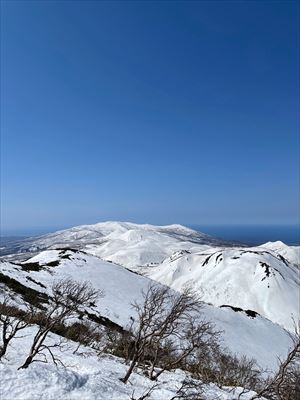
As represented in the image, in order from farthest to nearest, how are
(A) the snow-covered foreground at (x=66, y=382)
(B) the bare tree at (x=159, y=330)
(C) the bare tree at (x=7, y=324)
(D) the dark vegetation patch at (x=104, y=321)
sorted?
(D) the dark vegetation patch at (x=104, y=321) → (B) the bare tree at (x=159, y=330) → (C) the bare tree at (x=7, y=324) → (A) the snow-covered foreground at (x=66, y=382)

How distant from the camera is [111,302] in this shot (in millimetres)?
46281

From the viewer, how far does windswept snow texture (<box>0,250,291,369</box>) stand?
143 ft

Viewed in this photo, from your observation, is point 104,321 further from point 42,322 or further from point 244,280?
point 244,280

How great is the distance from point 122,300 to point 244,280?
60.7 metres

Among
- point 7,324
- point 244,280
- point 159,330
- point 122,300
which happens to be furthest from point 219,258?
point 7,324

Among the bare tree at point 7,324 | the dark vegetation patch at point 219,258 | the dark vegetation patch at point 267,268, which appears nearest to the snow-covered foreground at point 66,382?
the bare tree at point 7,324

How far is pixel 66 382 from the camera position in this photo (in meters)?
14.3

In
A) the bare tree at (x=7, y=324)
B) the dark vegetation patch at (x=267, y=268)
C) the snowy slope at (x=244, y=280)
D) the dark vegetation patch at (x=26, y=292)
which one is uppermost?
the bare tree at (x=7, y=324)

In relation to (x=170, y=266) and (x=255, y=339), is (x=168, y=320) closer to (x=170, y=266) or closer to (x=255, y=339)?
(x=255, y=339)

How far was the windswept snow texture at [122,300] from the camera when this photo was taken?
43562 millimetres

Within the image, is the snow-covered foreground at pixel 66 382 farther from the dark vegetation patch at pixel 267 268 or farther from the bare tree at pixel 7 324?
the dark vegetation patch at pixel 267 268

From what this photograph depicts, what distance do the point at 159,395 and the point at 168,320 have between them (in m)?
3.71

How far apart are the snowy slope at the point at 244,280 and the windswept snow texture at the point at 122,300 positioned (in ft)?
82.9

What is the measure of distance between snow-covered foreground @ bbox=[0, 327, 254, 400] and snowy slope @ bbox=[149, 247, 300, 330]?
6790 cm
